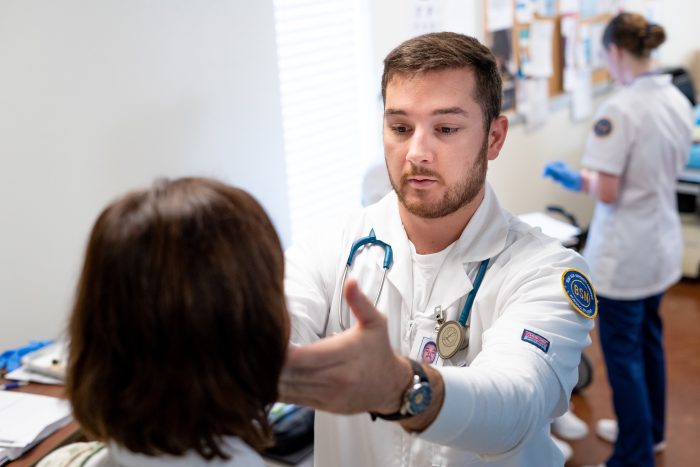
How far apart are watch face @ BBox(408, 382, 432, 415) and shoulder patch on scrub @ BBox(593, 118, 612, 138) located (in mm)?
2166

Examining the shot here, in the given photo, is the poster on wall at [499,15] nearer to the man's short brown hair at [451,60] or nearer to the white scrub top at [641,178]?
the white scrub top at [641,178]

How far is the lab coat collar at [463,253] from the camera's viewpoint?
1.38 m

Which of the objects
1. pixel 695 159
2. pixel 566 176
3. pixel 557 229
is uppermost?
pixel 566 176

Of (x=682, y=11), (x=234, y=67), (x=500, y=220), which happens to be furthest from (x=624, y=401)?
(x=682, y=11)

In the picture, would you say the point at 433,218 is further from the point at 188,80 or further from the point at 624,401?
the point at 624,401

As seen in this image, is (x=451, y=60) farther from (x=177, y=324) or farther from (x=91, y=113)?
(x=91, y=113)

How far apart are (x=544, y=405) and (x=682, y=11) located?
5492mm

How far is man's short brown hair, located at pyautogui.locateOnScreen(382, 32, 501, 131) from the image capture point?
1.39 m

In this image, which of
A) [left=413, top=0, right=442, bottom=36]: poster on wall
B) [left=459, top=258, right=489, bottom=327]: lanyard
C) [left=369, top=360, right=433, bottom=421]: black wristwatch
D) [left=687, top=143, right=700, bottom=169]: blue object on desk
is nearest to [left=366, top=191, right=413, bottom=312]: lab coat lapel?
[left=459, top=258, right=489, bottom=327]: lanyard

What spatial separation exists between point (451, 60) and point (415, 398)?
2.28 ft

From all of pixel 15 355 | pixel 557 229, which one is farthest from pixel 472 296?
pixel 557 229

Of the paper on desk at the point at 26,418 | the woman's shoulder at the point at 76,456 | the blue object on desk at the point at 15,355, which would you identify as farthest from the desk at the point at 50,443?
the woman's shoulder at the point at 76,456

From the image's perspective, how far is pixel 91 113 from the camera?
219cm

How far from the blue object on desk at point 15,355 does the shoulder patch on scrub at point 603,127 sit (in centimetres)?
207
